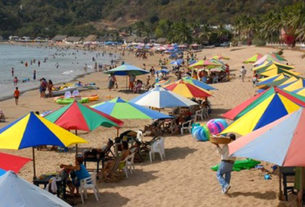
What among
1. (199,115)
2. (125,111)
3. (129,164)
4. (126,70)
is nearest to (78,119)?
(129,164)

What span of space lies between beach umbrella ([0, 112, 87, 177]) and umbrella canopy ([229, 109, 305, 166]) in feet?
10.3

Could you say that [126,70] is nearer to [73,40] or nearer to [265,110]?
[265,110]

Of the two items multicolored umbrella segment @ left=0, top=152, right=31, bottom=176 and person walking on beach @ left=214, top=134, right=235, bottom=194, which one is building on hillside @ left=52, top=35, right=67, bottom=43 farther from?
multicolored umbrella segment @ left=0, top=152, right=31, bottom=176

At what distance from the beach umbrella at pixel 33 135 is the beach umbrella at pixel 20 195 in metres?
3.26

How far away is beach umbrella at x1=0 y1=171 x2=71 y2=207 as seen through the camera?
4125 mm

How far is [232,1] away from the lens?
518 feet

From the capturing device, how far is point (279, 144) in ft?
19.9

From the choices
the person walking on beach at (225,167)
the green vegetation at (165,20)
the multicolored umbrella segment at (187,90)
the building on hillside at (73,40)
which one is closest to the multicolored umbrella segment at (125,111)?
the person walking on beach at (225,167)

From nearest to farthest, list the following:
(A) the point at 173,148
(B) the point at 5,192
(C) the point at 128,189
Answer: (B) the point at 5,192 → (C) the point at 128,189 → (A) the point at 173,148

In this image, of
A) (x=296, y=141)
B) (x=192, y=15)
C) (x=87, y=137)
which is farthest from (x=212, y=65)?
(x=192, y=15)

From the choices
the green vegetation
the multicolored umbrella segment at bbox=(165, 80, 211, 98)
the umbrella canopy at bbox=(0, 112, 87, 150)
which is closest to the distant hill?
the green vegetation

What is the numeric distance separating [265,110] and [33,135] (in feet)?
14.5

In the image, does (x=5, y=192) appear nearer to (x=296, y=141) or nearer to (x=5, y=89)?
(x=296, y=141)

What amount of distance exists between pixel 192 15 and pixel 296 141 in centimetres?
15743
